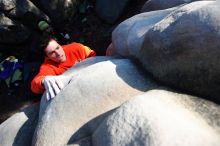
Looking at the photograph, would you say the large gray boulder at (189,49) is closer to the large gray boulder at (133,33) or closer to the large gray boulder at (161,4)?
the large gray boulder at (133,33)

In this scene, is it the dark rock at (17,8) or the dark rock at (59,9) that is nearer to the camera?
the dark rock at (17,8)

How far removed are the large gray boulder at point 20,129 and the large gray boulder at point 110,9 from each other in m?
3.35

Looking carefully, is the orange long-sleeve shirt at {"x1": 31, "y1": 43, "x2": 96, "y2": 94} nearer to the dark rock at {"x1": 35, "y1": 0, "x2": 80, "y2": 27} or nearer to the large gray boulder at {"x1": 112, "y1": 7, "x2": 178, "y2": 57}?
the large gray boulder at {"x1": 112, "y1": 7, "x2": 178, "y2": 57}

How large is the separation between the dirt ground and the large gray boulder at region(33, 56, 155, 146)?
109 inches

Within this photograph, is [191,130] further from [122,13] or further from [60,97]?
[122,13]

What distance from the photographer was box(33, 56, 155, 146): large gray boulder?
3.86 metres

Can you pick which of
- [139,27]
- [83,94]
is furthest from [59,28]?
[83,94]

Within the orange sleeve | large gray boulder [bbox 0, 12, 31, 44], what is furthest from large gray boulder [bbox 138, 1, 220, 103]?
large gray boulder [bbox 0, 12, 31, 44]

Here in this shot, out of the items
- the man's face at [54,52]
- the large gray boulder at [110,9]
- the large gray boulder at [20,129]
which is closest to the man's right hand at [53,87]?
the large gray boulder at [20,129]

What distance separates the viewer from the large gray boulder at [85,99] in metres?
3.86

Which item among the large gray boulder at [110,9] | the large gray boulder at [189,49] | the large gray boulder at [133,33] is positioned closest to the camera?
the large gray boulder at [189,49]

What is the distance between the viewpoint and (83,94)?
4047 millimetres

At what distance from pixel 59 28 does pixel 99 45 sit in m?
0.93

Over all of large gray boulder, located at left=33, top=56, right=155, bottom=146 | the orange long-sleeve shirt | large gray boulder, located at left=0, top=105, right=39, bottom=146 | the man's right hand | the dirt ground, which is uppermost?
the man's right hand
